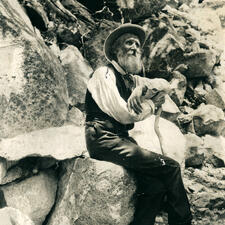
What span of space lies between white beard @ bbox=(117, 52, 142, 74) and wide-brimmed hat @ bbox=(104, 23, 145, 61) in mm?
126

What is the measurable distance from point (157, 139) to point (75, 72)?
132 centimetres

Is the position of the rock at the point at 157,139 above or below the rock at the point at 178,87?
above

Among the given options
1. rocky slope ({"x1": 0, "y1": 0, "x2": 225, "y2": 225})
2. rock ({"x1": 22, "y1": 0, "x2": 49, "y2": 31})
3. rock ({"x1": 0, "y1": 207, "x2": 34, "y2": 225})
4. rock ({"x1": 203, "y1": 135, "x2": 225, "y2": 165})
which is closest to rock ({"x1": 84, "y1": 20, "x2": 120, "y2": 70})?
rocky slope ({"x1": 0, "y1": 0, "x2": 225, "y2": 225})

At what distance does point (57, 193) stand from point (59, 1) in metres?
2.75

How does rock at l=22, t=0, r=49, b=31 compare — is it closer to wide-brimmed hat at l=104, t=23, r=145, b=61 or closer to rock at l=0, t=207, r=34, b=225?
wide-brimmed hat at l=104, t=23, r=145, b=61

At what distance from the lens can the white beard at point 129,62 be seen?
3.87 meters

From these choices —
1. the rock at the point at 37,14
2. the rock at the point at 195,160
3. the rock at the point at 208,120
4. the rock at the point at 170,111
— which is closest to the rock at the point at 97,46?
the rock at the point at 37,14

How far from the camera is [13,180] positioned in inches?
153

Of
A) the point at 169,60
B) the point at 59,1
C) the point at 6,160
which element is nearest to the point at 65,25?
the point at 59,1

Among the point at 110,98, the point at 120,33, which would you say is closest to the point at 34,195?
the point at 110,98

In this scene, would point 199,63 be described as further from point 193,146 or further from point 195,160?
point 195,160

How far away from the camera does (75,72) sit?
489 cm

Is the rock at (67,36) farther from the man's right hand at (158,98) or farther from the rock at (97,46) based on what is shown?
the man's right hand at (158,98)

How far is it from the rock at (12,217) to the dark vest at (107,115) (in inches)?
42.6
